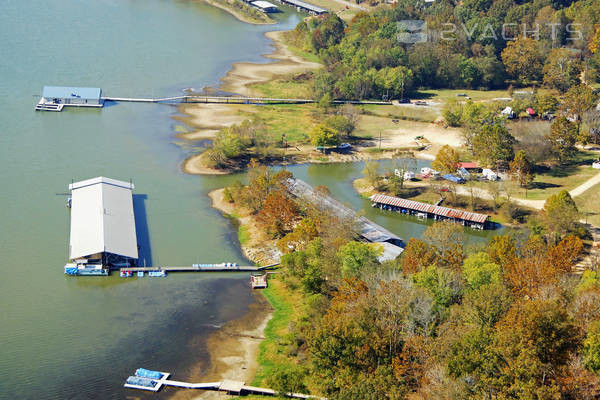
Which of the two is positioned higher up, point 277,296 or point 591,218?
point 591,218

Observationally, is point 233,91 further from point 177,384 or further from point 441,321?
point 441,321

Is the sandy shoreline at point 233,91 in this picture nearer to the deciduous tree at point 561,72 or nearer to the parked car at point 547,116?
the deciduous tree at point 561,72

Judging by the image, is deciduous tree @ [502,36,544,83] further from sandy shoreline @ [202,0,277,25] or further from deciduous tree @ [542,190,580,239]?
sandy shoreline @ [202,0,277,25]

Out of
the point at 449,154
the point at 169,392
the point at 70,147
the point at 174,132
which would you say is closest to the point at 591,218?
the point at 449,154

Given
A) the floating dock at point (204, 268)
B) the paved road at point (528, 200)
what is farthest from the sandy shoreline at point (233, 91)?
the paved road at point (528, 200)

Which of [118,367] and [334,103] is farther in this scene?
[334,103]

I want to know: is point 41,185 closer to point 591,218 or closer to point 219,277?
point 219,277

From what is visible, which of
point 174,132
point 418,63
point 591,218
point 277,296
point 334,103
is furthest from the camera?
point 418,63
